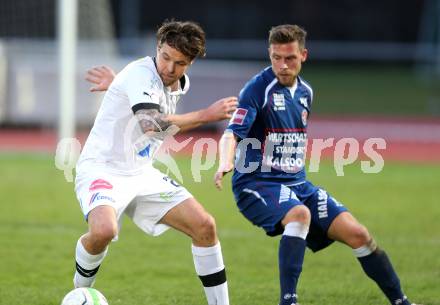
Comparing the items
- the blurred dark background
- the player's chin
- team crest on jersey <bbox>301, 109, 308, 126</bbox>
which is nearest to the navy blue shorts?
team crest on jersey <bbox>301, 109, 308, 126</bbox>

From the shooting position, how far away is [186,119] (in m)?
5.84

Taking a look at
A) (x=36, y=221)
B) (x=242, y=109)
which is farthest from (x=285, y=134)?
(x=36, y=221)

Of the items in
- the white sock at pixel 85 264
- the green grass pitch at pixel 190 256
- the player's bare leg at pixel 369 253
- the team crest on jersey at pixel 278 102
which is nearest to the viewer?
the white sock at pixel 85 264

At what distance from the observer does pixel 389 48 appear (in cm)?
2856

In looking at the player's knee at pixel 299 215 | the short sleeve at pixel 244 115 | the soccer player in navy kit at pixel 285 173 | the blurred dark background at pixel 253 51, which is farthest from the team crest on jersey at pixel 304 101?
the blurred dark background at pixel 253 51

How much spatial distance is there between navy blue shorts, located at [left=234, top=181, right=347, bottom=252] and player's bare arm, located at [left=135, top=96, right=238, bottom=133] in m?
0.75

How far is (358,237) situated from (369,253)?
151 millimetres

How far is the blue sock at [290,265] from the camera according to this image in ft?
19.7

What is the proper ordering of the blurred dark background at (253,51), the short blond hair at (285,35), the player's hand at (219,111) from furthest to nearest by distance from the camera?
the blurred dark background at (253,51), the short blond hair at (285,35), the player's hand at (219,111)

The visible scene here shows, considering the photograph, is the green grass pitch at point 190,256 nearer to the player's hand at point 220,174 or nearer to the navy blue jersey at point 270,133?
the navy blue jersey at point 270,133

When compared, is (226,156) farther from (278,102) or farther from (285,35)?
(285,35)

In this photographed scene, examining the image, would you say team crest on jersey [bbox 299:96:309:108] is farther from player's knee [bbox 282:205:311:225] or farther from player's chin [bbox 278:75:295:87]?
player's knee [bbox 282:205:311:225]

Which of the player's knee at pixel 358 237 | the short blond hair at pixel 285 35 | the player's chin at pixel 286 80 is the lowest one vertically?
the player's knee at pixel 358 237

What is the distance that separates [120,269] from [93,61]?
12.6 metres
